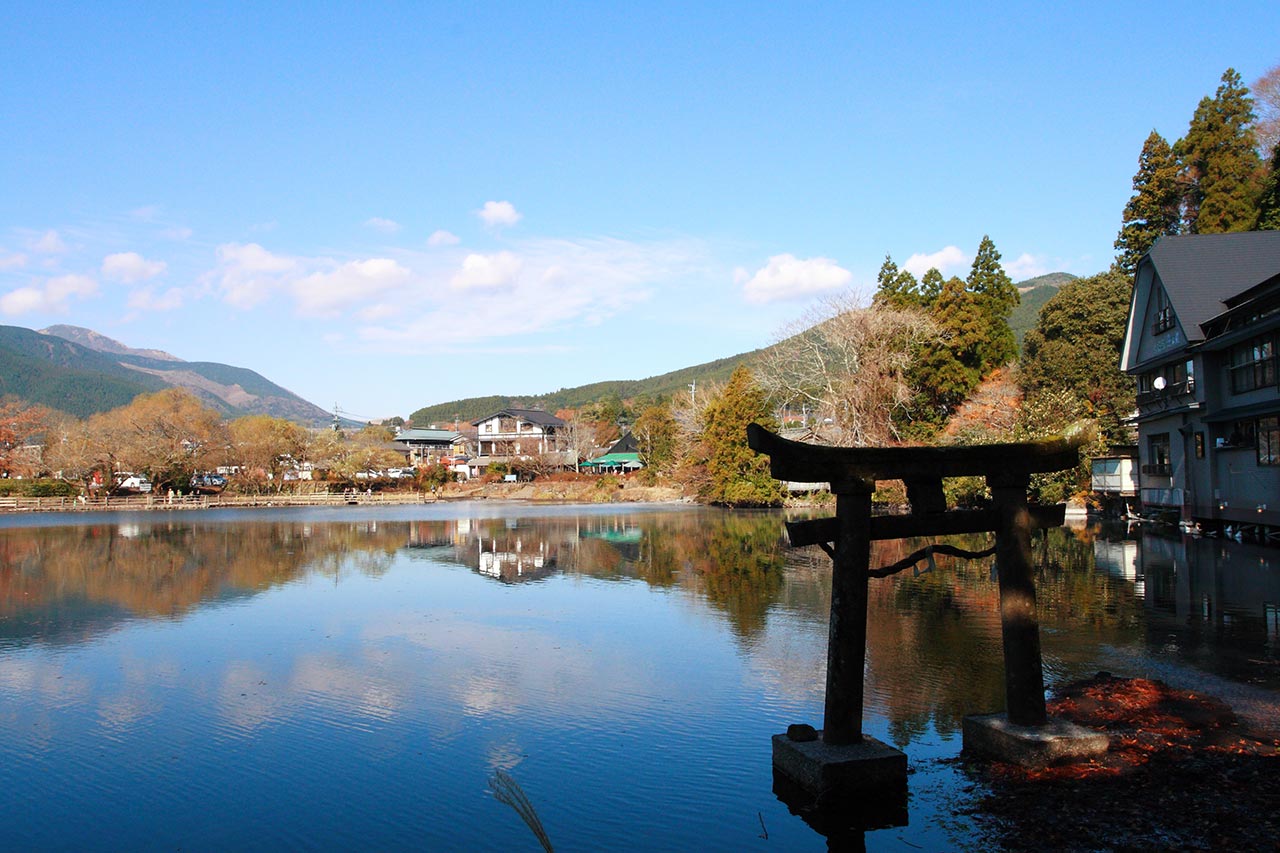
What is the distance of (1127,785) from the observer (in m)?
5.81

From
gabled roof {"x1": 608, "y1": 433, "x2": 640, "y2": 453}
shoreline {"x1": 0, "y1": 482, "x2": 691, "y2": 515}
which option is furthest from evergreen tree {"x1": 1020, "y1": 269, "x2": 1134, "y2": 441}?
gabled roof {"x1": 608, "y1": 433, "x2": 640, "y2": 453}

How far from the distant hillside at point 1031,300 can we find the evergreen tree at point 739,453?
27.2m

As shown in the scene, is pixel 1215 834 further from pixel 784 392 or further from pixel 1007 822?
pixel 784 392

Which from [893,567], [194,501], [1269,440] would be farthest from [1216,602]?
[194,501]

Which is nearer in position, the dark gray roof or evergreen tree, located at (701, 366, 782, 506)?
the dark gray roof

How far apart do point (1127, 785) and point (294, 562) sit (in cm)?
2195

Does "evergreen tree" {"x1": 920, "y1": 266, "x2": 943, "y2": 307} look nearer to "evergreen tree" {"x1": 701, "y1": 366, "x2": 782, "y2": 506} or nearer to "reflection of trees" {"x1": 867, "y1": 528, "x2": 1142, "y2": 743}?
"evergreen tree" {"x1": 701, "y1": 366, "x2": 782, "y2": 506}

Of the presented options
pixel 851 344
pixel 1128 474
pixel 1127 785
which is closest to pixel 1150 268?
pixel 1128 474

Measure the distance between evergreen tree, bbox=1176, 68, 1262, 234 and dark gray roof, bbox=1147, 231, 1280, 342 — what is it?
13553 millimetres

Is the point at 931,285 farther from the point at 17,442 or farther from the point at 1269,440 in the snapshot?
the point at 17,442

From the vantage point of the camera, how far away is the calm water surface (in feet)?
20.8

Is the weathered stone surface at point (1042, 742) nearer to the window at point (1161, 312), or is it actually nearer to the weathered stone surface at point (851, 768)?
the weathered stone surface at point (851, 768)

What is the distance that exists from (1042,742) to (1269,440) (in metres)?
17.4

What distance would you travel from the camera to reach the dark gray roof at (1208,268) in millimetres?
22875
